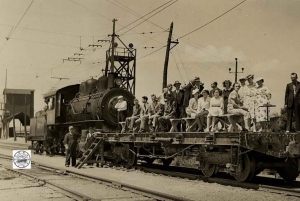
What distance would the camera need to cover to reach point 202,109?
38.5ft

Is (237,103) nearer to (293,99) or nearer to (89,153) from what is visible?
(293,99)

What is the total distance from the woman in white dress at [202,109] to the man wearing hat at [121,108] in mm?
6058

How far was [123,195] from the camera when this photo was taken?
900 centimetres

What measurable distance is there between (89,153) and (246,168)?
25.6 feet

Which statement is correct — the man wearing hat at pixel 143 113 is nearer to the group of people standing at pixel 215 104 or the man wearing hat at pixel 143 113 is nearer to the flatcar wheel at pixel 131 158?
the group of people standing at pixel 215 104

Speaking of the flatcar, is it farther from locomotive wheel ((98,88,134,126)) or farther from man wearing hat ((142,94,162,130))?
locomotive wheel ((98,88,134,126))

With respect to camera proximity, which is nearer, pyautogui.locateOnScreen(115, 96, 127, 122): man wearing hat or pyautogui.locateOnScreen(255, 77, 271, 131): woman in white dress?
pyautogui.locateOnScreen(255, 77, 271, 131): woman in white dress

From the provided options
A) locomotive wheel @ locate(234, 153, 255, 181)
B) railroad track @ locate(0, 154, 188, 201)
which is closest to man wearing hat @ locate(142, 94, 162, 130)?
railroad track @ locate(0, 154, 188, 201)

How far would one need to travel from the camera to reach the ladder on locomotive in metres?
16.2

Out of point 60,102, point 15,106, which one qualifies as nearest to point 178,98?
point 60,102

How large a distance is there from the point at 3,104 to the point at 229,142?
2295 inches

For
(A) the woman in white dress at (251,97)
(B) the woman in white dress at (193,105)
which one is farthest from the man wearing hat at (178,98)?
(A) the woman in white dress at (251,97)

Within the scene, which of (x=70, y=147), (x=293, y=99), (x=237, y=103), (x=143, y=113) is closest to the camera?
(x=293, y=99)

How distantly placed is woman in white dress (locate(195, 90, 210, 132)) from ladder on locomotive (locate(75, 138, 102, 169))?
230 inches
